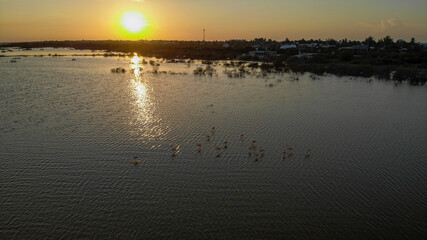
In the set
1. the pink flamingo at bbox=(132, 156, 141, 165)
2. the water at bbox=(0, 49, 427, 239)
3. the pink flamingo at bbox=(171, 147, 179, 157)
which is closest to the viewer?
the water at bbox=(0, 49, 427, 239)

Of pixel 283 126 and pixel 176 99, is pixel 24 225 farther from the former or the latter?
pixel 176 99

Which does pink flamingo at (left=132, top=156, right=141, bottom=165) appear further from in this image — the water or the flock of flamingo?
the water

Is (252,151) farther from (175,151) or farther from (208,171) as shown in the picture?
(175,151)

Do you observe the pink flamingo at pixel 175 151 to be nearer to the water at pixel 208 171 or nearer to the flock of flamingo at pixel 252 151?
the flock of flamingo at pixel 252 151

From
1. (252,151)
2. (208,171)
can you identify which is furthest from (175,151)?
(252,151)

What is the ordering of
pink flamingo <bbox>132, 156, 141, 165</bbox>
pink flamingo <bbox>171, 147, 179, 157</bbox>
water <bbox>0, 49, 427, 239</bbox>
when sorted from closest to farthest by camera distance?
water <bbox>0, 49, 427, 239</bbox> < pink flamingo <bbox>132, 156, 141, 165</bbox> < pink flamingo <bbox>171, 147, 179, 157</bbox>

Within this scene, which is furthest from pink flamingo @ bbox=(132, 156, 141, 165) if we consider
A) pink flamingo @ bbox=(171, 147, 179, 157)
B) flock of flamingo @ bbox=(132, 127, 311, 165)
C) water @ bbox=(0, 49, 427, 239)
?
pink flamingo @ bbox=(171, 147, 179, 157)

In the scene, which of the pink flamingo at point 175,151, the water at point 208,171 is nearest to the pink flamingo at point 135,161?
the water at point 208,171

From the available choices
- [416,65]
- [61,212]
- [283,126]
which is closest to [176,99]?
[283,126]
